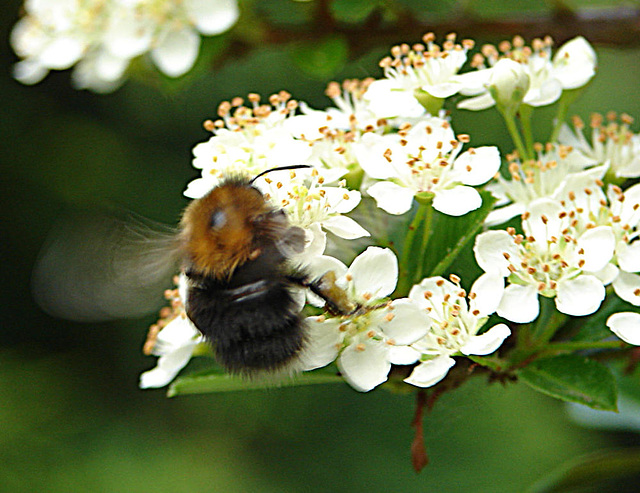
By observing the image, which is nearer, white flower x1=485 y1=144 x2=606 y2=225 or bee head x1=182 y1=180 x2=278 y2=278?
bee head x1=182 y1=180 x2=278 y2=278

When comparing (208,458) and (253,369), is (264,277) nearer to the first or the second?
(253,369)

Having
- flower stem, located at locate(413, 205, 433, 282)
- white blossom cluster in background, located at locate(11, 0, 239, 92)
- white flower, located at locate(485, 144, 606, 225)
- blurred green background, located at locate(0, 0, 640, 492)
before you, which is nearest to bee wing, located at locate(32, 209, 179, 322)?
flower stem, located at locate(413, 205, 433, 282)

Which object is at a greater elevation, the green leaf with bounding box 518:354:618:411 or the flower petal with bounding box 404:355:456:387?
the flower petal with bounding box 404:355:456:387

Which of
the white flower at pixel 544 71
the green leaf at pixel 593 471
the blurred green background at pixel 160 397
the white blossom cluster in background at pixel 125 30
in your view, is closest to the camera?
the white flower at pixel 544 71

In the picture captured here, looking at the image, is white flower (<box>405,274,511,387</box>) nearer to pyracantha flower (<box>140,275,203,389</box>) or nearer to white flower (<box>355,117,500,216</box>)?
white flower (<box>355,117,500,216</box>)

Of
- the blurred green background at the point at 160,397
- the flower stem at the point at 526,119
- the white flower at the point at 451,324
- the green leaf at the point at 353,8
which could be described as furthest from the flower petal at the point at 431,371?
the blurred green background at the point at 160,397

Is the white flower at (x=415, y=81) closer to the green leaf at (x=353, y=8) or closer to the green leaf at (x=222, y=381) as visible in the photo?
the green leaf at (x=353, y=8)
